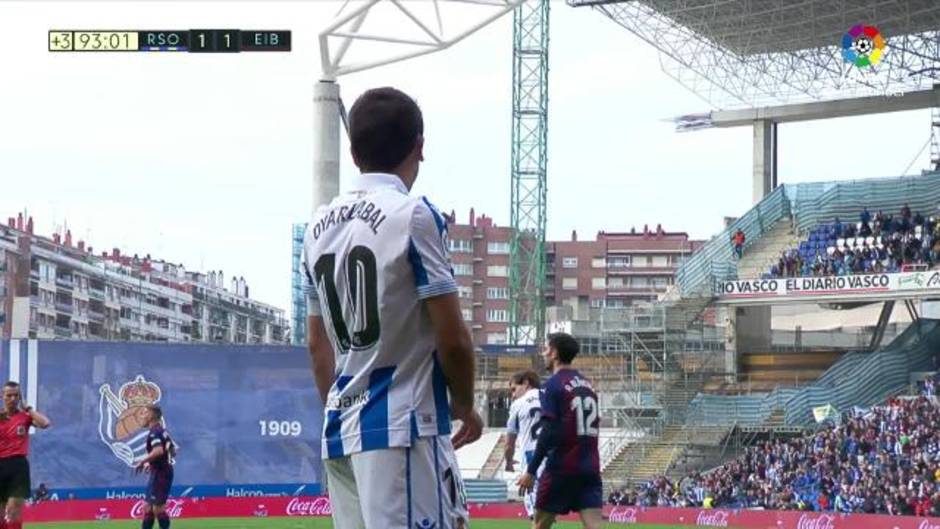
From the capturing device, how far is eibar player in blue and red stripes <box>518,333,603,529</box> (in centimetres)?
1535

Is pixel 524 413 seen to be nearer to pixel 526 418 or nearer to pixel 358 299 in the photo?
pixel 526 418

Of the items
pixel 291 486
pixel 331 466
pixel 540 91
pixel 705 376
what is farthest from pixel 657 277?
pixel 331 466

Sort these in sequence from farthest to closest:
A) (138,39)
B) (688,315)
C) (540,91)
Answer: (540,91) < (688,315) < (138,39)

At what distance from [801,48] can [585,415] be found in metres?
43.8

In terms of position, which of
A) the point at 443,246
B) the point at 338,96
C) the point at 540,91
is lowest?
the point at 443,246

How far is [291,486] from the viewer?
4119 cm

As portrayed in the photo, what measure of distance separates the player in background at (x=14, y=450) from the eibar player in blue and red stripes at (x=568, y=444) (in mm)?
7378

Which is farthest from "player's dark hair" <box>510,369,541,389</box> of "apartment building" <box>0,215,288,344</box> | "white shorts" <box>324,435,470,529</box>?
"apartment building" <box>0,215,288,344</box>

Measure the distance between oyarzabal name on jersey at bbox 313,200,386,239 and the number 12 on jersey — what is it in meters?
8.61

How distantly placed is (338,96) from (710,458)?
29963 millimetres

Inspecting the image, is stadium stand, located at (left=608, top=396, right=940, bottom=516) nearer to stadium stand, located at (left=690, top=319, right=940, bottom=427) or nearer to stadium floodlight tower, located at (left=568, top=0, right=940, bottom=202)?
stadium stand, located at (left=690, top=319, right=940, bottom=427)

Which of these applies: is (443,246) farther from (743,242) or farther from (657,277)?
(657,277)

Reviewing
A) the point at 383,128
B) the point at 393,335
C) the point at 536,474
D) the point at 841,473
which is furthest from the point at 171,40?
the point at 841,473

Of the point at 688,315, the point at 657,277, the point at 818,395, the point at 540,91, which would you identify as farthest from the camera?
the point at 657,277
